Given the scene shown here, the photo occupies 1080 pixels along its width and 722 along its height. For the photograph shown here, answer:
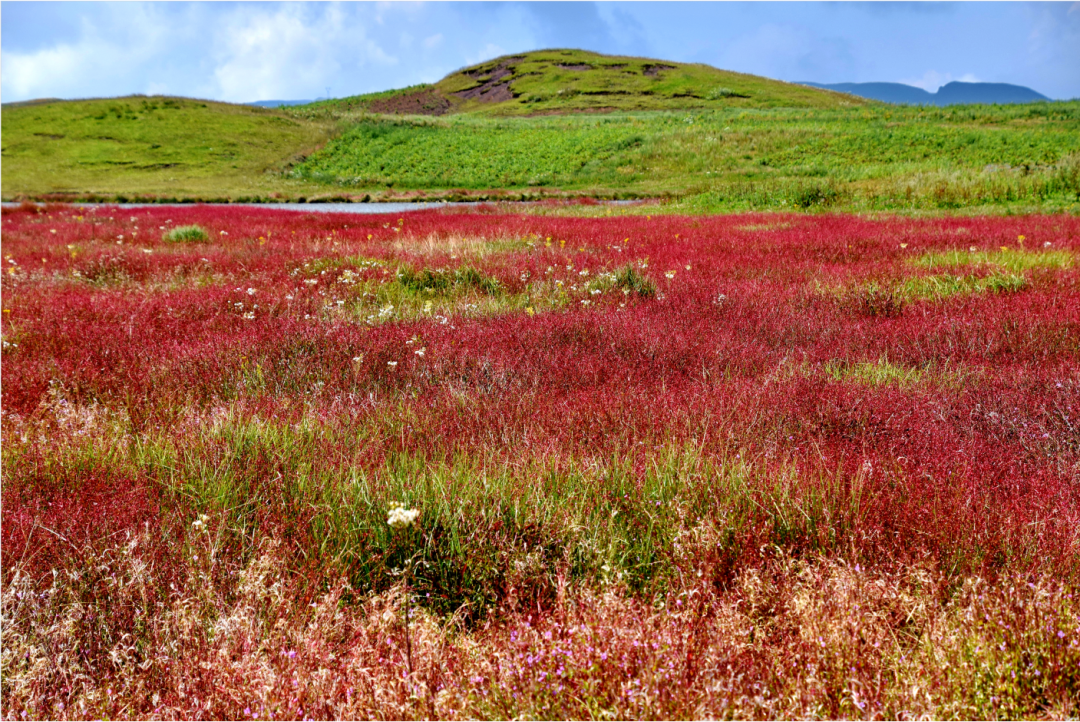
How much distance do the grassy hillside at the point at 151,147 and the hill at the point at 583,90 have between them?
3502 cm

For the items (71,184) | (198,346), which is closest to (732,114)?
(71,184)

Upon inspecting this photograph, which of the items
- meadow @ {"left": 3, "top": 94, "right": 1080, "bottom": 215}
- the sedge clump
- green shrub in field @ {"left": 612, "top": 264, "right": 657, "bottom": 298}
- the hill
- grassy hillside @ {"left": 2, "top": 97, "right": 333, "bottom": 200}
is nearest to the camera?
green shrub in field @ {"left": 612, "top": 264, "right": 657, "bottom": 298}

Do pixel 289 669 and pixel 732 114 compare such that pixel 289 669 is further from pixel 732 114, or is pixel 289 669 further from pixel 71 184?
pixel 732 114

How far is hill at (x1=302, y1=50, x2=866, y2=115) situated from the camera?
80.9m

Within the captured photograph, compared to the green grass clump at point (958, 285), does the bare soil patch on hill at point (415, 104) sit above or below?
above

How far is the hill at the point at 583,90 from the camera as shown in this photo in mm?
80875

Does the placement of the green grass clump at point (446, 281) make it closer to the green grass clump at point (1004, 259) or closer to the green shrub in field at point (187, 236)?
the green grass clump at point (1004, 259)

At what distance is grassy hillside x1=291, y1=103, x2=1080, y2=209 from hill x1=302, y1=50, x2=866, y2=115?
81.9 ft

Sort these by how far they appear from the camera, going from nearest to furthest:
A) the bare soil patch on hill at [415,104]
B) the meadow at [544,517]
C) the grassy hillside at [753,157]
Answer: the meadow at [544,517], the grassy hillside at [753,157], the bare soil patch on hill at [415,104]

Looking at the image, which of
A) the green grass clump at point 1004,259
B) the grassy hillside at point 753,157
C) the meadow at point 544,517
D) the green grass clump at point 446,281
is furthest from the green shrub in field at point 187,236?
the grassy hillside at point 753,157

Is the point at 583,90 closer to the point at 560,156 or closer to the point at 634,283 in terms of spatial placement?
the point at 560,156

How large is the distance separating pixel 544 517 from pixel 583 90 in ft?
329

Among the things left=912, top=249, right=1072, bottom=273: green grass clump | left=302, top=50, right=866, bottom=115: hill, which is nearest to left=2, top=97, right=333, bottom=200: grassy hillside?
left=912, top=249, right=1072, bottom=273: green grass clump

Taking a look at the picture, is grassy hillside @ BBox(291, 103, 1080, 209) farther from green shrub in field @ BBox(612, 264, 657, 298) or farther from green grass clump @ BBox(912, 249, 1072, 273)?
green shrub in field @ BBox(612, 264, 657, 298)
